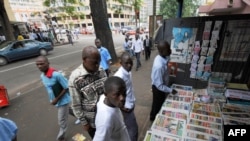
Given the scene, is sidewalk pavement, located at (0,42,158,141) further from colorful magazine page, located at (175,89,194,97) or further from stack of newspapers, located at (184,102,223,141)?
stack of newspapers, located at (184,102,223,141)

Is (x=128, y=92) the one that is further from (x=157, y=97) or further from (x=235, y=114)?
(x=235, y=114)

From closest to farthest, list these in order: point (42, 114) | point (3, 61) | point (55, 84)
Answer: point (55, 84) → point (42, 114) → point (3, 61)

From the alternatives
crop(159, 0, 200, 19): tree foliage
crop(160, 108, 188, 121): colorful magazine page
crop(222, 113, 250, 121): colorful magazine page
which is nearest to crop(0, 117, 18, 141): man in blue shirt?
crop(160, 108, 188, 121): colorful magazine page

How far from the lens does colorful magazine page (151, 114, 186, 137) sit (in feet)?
6.18

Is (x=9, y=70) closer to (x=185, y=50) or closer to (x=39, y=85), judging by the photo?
(x=39, y=85)


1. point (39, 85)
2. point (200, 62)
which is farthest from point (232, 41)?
point (39, 85)

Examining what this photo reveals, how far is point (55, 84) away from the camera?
2527mm

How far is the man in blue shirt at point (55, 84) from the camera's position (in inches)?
95.4

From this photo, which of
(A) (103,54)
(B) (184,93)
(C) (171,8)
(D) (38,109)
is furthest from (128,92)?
(C) (171,8)

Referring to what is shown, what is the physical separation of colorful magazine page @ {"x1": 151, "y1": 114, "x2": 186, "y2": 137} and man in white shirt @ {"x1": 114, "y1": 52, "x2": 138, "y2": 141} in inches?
18.4

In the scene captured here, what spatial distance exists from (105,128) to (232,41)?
2846 millimetres

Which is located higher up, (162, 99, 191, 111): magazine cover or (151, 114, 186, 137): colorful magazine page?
(162, 99, 191, 111): magazine cover

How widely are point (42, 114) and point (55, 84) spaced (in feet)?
6.82

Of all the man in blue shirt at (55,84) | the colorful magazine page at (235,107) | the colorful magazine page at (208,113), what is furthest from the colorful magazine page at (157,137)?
the man in blue shirt at (55,84)
